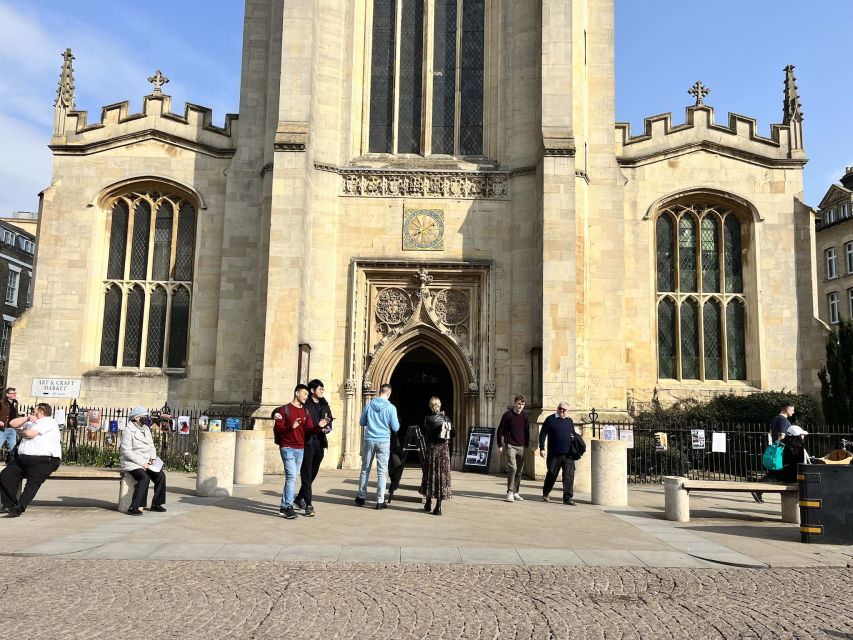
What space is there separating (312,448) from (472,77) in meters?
12.2

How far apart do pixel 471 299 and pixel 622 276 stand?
3.79m

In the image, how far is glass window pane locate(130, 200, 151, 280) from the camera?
1980 cm

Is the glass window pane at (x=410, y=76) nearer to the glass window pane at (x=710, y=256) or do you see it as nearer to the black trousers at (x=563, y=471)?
the glass window pane at (x=710, y=256)

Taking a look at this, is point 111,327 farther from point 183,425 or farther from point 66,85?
point 66,85

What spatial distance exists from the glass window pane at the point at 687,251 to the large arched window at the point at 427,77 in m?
5.97

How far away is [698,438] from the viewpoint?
1559 cm

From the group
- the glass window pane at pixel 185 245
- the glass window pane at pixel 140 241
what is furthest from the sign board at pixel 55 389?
the glass window pane at pixel 185 245

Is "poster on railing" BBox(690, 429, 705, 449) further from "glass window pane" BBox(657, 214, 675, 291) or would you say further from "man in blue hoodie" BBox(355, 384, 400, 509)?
"man in blue hoodie" BBox(355, 384, 400, 509)

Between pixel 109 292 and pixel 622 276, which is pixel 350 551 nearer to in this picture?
pixel 622 276

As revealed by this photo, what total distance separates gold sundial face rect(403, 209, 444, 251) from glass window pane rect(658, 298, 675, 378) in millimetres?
6376

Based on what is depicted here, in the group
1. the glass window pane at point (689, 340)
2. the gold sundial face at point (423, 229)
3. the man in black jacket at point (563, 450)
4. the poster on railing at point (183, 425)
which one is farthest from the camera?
the glass window pane at point (689, 340)

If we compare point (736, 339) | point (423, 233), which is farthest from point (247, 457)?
point (736, 339)

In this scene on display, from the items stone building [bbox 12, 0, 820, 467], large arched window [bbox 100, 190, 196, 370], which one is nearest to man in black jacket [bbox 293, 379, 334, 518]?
stone building [bbox 12, 0, 820, 467]

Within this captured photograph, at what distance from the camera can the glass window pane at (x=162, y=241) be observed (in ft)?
64.7
